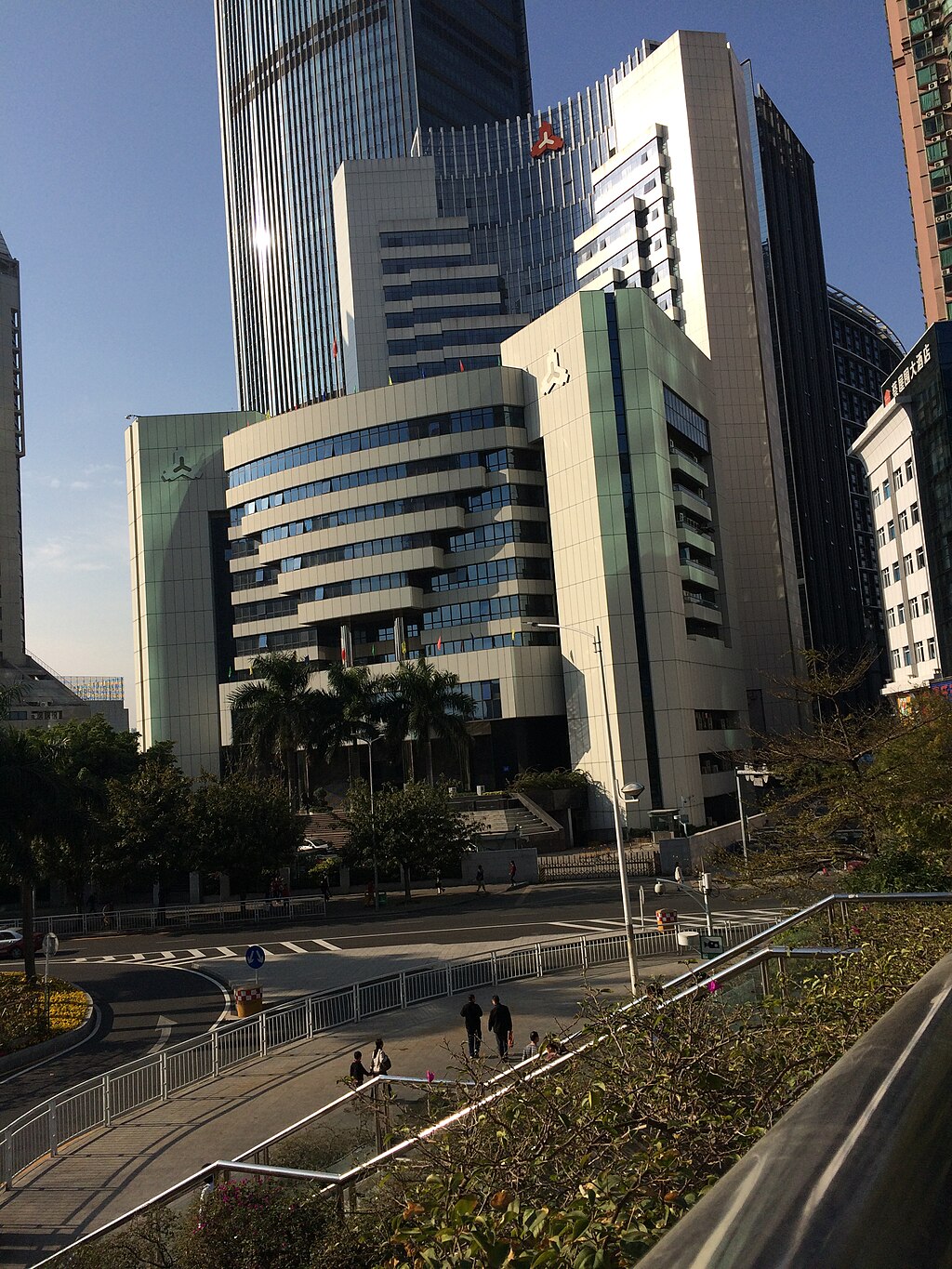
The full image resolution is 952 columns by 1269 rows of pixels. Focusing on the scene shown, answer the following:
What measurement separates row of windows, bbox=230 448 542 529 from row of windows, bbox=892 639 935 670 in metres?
30.3

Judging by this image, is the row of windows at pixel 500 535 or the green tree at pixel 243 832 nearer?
the green tree at pixel 243 832

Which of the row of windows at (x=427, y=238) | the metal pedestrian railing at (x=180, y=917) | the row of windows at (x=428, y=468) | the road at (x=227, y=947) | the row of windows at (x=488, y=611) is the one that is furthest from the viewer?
the row of windows at (x=427, y=238)

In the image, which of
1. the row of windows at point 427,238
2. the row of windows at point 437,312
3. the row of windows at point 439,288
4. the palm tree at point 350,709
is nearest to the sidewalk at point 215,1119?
the palm tree at point 350,709

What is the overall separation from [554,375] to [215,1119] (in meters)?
63.5

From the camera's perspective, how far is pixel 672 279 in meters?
101

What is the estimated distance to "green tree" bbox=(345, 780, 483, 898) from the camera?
49031 mm

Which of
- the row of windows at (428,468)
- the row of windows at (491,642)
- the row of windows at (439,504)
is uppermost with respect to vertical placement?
the row of windows at (428,468)

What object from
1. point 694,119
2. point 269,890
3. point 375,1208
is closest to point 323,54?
point 694,119

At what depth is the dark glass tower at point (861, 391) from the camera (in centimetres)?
15159

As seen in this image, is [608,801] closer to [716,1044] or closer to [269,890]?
[269,890]

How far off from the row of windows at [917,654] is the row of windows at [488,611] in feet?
83.1

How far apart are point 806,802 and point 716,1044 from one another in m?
23.3

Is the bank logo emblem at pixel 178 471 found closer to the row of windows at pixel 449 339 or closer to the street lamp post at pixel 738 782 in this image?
the row of windows at pixel 449 339

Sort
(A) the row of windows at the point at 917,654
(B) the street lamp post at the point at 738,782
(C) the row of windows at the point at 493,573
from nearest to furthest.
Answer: (B) the street lamp post at the point at 738,782, (A) the row of windows at the point at 917,654, (C) the row of windows at the point at 493,573
